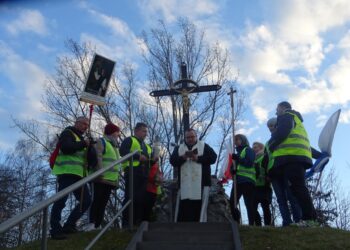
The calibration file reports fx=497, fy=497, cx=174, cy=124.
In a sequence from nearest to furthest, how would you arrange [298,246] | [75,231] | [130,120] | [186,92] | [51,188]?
[298,246]
[75,231]
[186,92]
[51,188]
[130,120]

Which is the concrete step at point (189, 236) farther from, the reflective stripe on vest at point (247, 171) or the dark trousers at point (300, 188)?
the reflective stripe on vest at point (247, 171)

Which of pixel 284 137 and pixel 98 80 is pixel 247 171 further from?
pixel 98 80

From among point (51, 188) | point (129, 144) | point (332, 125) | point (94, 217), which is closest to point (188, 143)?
point (129, 144)

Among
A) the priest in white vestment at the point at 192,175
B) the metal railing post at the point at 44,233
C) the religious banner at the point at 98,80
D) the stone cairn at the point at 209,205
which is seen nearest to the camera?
the metal railing post at the point at 44,233

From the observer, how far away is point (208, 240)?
5980mm

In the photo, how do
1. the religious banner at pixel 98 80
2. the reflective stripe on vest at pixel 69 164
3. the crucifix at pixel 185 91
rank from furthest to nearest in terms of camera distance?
the crucifix at pixel 185 91 → the religious banner at pixel 98 80 → the reflective stripe on vest at pixel 69 164

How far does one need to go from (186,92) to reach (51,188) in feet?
32.0

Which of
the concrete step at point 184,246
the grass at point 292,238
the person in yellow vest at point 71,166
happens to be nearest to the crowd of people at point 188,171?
the person in yellow vest at point 71,166

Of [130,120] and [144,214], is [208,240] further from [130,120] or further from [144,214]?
[130,120]

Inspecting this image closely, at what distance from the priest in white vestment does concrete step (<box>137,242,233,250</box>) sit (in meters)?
2.05

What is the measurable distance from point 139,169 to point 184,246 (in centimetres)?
241

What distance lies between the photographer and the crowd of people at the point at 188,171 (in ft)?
22.1

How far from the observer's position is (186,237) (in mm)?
6004

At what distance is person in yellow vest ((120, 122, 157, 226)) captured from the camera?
24.7 feet
